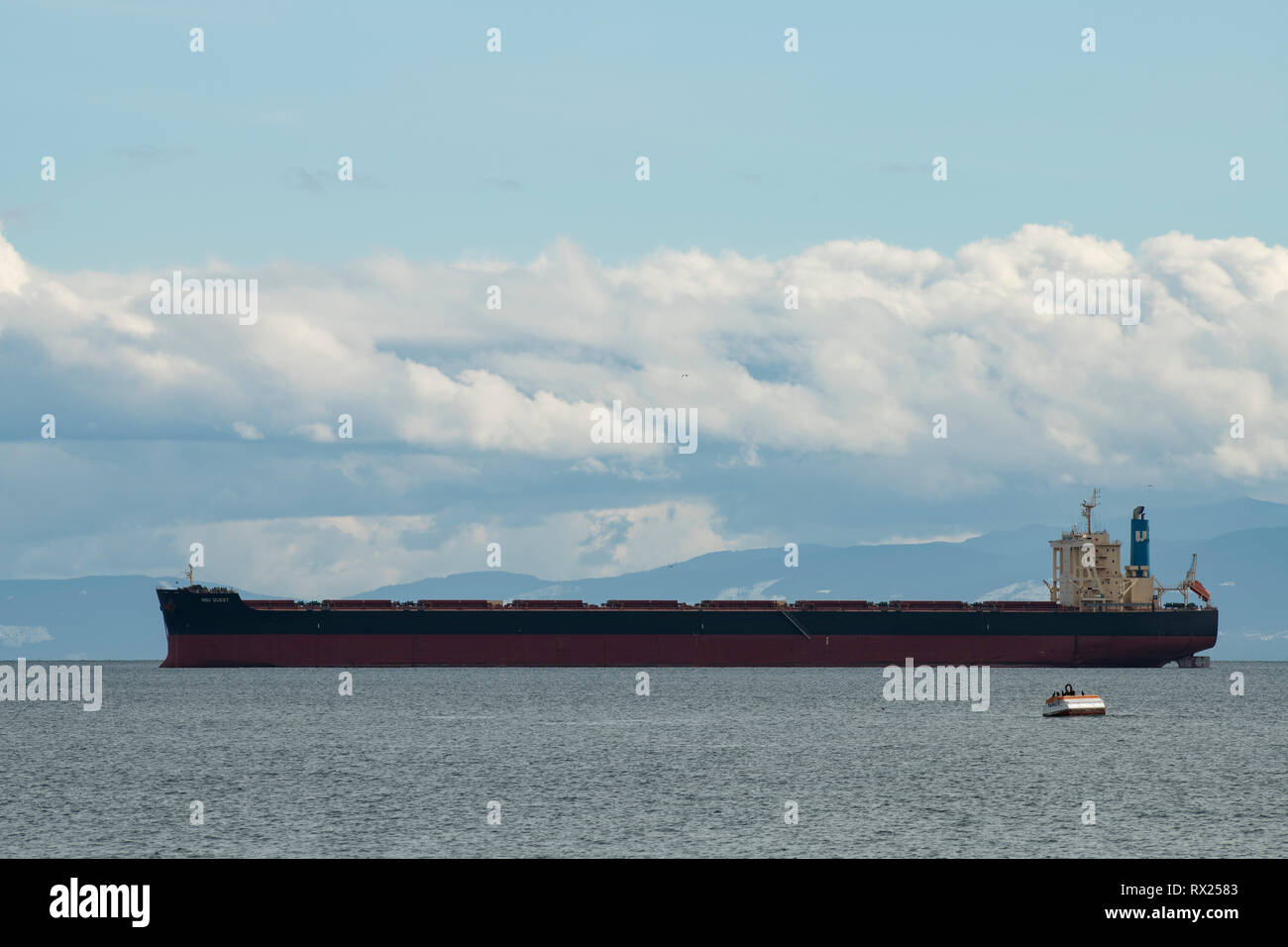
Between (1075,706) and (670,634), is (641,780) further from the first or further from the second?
(670,634)

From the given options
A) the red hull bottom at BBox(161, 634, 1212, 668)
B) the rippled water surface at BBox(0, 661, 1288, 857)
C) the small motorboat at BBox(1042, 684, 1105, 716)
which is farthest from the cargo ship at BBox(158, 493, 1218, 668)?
the small motorboat at BBox(1042, 684, 1105, 716)

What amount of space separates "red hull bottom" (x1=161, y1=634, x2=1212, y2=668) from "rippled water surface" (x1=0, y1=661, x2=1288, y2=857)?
1946cm

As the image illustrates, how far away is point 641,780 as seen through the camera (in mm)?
48312

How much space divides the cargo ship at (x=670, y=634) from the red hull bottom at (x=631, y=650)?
9 centimetres

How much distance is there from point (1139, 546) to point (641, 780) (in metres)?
82.7

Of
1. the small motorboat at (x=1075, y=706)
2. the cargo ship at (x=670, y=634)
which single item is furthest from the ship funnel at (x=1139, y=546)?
the small motorboat at (x=1075, y=706)

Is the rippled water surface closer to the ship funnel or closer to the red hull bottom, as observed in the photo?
the red hull bottom

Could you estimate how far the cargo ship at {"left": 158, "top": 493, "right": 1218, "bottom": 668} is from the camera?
110 meters

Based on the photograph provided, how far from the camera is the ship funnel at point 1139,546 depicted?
117 meters
